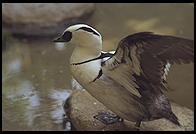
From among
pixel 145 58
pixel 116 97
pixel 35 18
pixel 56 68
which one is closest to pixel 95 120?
pixel 116 97

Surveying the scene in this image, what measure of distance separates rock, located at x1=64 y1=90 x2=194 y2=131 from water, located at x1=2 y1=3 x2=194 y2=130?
137 millimetres

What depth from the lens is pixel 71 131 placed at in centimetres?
216

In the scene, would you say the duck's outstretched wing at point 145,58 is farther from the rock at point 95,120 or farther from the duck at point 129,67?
the rock at point 95,120

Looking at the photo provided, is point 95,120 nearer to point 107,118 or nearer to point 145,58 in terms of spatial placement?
point 107,118

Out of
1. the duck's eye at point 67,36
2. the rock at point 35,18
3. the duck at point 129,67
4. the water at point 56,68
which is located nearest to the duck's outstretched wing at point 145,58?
the duck at point 129,67

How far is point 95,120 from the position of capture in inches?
78.7

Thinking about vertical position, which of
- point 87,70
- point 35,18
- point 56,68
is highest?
point 87,70

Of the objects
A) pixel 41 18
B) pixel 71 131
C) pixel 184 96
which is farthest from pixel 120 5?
pixel 71 131

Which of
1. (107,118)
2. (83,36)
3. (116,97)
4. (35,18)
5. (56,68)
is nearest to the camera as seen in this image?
(83,36)

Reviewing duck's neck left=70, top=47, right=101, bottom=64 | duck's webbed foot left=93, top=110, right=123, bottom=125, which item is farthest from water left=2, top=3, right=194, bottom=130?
duck's neck left=70, top=47, right=101, bottom=64

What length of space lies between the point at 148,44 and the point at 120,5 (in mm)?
2692

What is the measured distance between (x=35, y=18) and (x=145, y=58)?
2259 millimetres

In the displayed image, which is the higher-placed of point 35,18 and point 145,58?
point 145,58

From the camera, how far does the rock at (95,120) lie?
6.32ft
